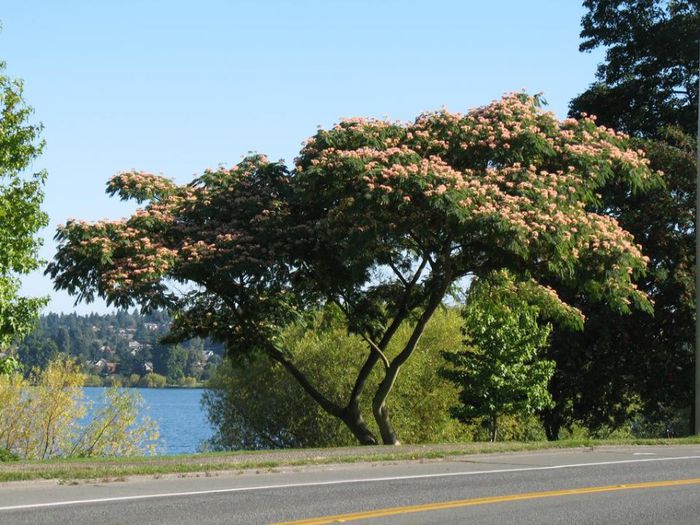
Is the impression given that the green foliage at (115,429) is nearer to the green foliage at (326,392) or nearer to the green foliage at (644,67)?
the green foliage at (326,392)

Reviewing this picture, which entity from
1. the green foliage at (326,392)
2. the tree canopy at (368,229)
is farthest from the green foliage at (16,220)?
the green foliage at (326,392)

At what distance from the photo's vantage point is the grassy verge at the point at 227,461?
1490cm

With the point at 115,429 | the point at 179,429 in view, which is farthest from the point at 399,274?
the point at 179,429

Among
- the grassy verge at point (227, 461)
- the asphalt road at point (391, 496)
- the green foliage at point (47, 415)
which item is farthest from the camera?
the green foliage at point (47, 415)

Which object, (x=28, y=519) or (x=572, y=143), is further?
(x=572, y=143)

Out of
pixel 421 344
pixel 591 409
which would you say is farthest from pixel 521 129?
pixel 421 344

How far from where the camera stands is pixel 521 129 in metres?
24.0

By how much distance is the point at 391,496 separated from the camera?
12.8 meters

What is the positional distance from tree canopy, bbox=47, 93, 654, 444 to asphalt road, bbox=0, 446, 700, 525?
6605 mm

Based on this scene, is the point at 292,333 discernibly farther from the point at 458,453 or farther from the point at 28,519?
the point at 28,519

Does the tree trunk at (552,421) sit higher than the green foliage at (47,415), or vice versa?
the green foliage at (47,415)

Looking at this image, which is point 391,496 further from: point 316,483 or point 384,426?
point 384,426

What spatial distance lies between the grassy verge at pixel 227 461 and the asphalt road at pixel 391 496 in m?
0.29

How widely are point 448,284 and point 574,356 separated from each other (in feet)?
35.5
